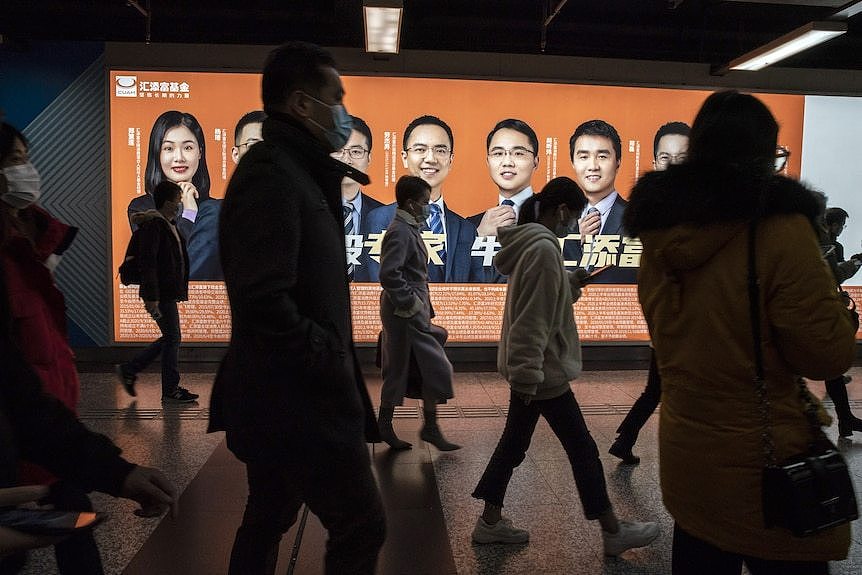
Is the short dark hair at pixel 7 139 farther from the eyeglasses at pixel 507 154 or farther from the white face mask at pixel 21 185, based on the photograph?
the eyeglasses at pixel 507 154

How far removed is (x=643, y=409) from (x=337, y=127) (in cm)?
276

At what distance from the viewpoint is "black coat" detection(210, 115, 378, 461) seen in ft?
4.91

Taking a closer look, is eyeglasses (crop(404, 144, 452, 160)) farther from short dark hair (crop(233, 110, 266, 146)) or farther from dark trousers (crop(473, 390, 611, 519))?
dark trousers (crop(473, 390, 611, 519))

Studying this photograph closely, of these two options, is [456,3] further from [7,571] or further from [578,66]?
[7,571]

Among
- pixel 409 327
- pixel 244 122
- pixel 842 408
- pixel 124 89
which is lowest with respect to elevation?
pixel 842 408

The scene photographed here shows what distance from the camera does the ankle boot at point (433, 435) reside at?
4.12 metres

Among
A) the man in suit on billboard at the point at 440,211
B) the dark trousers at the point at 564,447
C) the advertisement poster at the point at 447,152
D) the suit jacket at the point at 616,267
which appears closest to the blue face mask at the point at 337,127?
the dark trousers at the point at 564,447

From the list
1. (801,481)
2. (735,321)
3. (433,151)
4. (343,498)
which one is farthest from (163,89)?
(801,481)

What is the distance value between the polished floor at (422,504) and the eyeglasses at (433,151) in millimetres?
2910

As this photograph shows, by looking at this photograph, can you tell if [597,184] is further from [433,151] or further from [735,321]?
[735,321]

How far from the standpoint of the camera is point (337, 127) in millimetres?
1853

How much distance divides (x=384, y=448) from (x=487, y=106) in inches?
164

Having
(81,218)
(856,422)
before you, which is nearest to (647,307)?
(856,422)

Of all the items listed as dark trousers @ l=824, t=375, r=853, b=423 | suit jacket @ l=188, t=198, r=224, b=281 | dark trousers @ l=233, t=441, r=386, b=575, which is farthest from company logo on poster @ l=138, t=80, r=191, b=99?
dark trousers @ l=824, t=375, r=853, b=423
